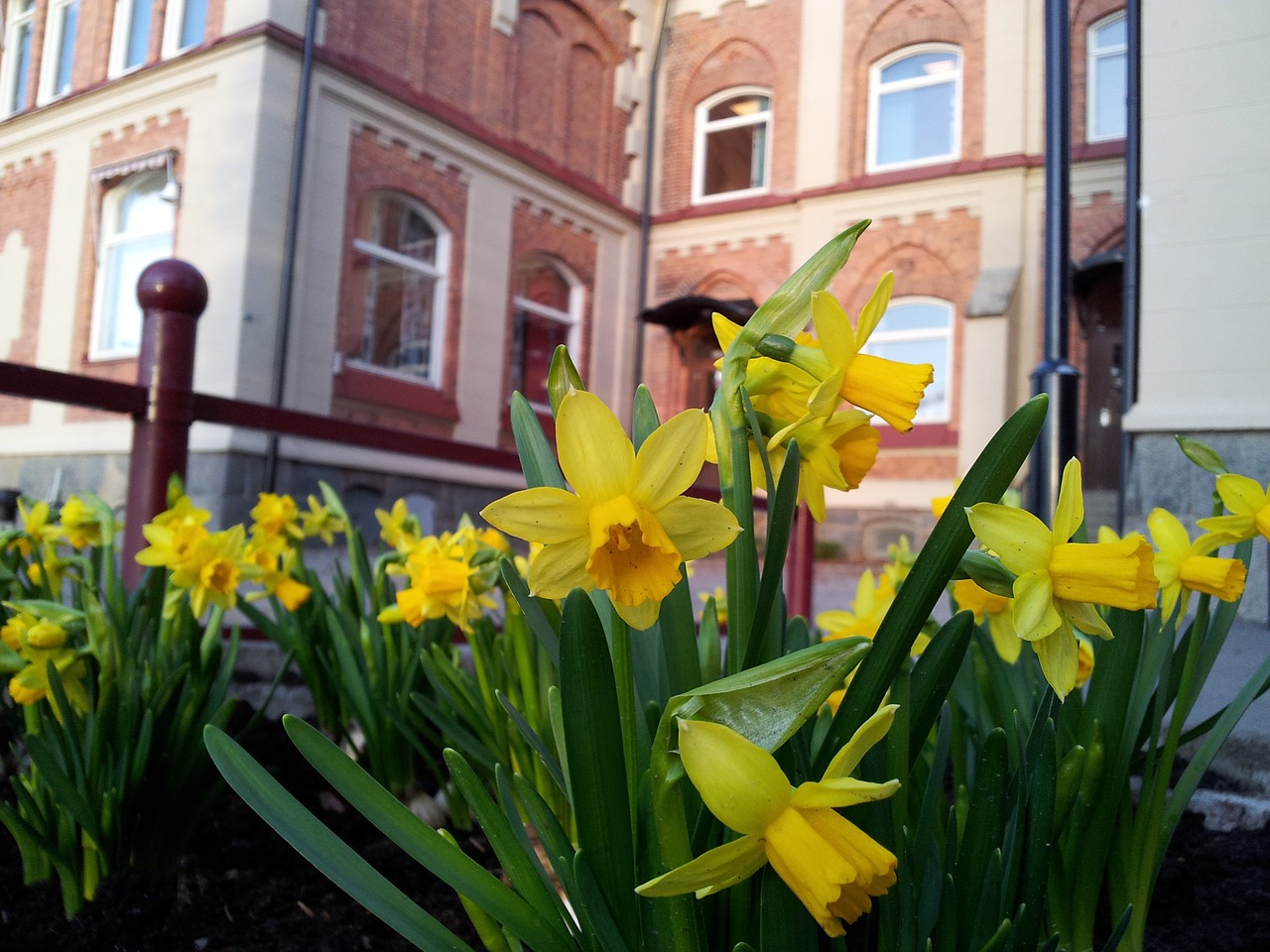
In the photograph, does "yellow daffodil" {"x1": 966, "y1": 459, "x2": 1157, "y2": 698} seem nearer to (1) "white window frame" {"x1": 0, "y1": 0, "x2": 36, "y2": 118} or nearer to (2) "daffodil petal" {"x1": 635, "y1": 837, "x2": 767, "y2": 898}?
(2) "daffodil petal" {"x1": 635, "y1": 837, "x2": 767, "y2": 898}

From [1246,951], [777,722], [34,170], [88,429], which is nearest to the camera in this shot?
[777,722]

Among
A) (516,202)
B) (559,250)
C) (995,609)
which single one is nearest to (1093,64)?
(559,250)

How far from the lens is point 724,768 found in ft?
1.23

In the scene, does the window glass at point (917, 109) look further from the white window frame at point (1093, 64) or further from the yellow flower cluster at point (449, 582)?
the yellow flower cluster at point (449, 582)

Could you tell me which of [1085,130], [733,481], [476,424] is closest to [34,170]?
[476,424]

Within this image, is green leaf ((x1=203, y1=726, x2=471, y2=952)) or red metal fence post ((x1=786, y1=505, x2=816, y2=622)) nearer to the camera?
green leaf ((x1=203, y1=726, x2=471, y2=952))

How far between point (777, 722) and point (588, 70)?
9.90 metres

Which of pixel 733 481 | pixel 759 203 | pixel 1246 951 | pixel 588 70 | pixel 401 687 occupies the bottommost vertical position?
pixel 1246 951

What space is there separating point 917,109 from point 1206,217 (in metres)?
7.36

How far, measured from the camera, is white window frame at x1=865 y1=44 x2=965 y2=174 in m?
8.81

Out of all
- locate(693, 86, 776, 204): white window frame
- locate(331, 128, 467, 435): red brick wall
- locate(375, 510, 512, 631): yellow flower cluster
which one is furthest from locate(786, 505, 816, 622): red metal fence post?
locate(693, 86, 776, 204): white window frame

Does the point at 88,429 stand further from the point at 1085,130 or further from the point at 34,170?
the point at 1085,130

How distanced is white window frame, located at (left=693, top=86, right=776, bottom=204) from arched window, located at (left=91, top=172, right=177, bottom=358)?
17.9ft

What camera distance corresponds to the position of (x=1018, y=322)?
26.9 feet
